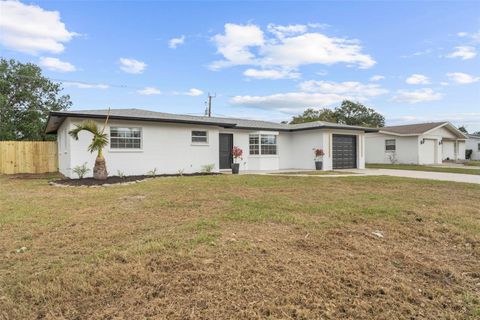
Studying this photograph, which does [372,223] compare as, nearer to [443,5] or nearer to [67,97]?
[443,5]

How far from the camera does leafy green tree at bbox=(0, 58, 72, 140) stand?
77.3 feet

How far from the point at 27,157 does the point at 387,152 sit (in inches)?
1086

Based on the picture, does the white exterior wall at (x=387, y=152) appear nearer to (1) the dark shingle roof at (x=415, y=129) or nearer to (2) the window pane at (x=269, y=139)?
(1) the dark shingle roof at (x=415, y=129)

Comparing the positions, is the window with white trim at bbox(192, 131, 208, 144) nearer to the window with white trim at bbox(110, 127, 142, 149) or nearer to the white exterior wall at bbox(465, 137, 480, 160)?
the window with white trim at bbox(110, 127, 142, 149)

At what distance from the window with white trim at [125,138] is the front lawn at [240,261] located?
6823 millimetres

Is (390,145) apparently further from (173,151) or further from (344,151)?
(173,151)

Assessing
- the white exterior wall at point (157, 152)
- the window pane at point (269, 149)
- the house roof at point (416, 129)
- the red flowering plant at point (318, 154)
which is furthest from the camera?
the house roof at point (416, 129)

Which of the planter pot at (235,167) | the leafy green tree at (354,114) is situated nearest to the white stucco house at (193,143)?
the planter pot at (235,167)

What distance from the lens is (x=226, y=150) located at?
17891mm

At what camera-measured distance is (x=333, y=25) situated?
13477 mm

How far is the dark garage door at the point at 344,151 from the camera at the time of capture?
19.9 m

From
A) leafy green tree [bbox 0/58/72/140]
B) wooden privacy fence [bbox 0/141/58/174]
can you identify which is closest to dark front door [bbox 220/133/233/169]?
wooden privacy fence [bbox 0/141/58/174]

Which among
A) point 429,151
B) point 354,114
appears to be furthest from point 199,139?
point 354,114

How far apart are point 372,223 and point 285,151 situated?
15.6 m
